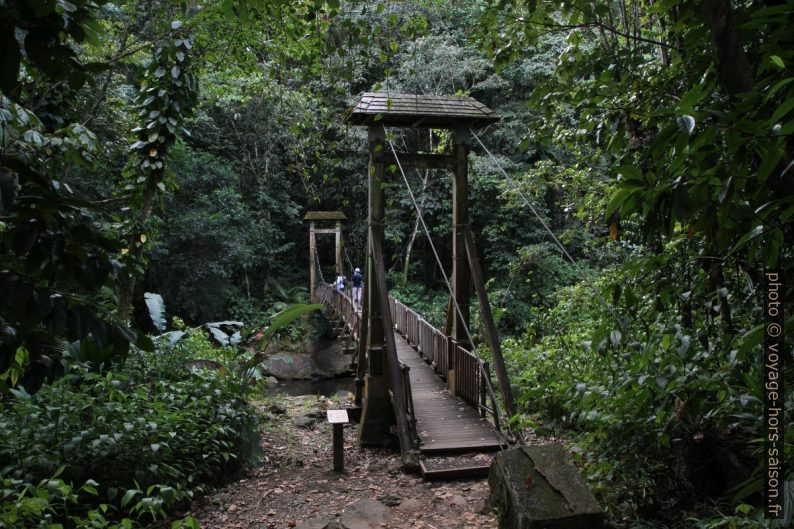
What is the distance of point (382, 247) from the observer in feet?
16.0

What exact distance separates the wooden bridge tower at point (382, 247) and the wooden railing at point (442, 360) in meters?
0.11

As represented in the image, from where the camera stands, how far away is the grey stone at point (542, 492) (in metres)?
1.95

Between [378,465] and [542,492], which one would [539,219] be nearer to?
[378,465]

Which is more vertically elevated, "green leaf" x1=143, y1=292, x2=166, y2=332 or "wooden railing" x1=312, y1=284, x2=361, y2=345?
"green leaf" x1=143, y1=292, x2=166, y2=332

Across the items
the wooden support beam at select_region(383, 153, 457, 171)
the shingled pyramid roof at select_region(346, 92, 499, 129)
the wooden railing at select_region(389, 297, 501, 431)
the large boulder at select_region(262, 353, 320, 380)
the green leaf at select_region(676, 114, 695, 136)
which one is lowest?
the large boulder at select_region(262, 353, 320, 380)

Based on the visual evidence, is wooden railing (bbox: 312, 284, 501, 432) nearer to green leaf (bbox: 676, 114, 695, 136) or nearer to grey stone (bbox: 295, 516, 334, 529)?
grey stone (bbox: 295, 516, 334, 529)

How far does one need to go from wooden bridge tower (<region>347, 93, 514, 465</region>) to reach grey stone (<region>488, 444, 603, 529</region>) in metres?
1.81

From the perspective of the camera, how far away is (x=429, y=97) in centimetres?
476

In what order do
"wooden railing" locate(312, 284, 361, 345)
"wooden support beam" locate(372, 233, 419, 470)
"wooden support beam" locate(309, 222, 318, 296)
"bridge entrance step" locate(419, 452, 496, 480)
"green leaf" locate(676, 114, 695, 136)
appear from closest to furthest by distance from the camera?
1. "green leaf" locate(676, 114, 695, 136)
2. "bridge entrance step" locate(419, 452, 496, 480)
3. "wooden support beam" locate(372, 233, 419, 470)
4. "wooden railing" locate(312, 284, 361, 345)
5. "wooden support beam" locate(309, 222, 318, 296)

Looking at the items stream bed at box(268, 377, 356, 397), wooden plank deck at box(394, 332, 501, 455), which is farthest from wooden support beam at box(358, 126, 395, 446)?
stream bed at box(268, 377, 356, 397)

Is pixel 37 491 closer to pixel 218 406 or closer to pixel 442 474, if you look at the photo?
pixel 218 406

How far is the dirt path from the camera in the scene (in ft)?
9.50

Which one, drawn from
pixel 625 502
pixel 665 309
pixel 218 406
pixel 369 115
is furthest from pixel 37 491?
pixel 369 115

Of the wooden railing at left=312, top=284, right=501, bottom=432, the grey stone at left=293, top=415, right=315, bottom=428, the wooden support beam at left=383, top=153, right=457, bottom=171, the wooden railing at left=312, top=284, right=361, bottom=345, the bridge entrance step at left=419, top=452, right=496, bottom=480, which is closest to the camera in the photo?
the bridge entrance step at left=419, top=452, right=496, bottom=480
